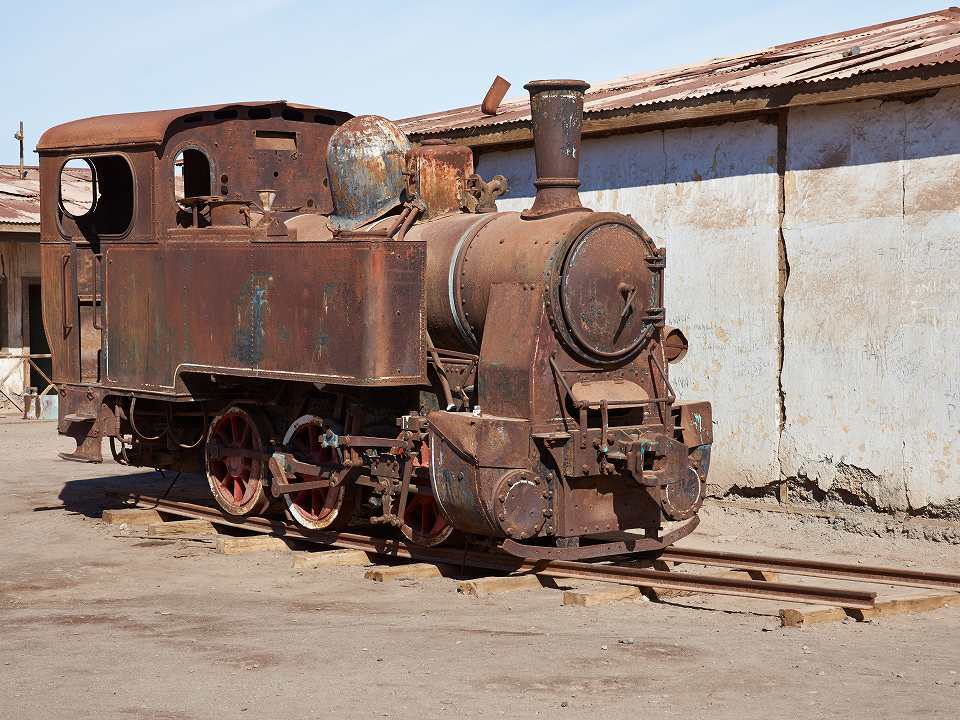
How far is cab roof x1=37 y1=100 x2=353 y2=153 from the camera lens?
9680 mm

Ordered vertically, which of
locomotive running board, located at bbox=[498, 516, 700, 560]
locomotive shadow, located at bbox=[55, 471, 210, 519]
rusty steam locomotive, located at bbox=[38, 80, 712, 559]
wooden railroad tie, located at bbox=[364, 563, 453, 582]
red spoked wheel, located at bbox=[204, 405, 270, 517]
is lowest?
locomotive shadow, located at bbox=[55, 471, 210, 519]

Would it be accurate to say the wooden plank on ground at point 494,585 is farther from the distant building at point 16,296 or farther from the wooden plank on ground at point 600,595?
the distant building at point 16,296

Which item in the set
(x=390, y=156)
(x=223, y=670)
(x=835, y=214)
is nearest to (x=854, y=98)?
(x=835, y=214)

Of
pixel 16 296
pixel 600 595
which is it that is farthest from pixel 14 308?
pixel 600 595

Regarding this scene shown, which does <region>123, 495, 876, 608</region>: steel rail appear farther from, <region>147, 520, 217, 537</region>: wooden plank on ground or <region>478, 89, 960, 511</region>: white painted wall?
<region>478, 89, 960, 511</region>: white painted wall

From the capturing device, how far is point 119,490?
38.3 ft

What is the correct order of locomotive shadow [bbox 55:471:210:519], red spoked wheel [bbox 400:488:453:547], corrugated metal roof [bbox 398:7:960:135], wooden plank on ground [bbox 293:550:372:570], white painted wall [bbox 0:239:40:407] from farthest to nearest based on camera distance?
white painted wall [bbox 0:239:40:407], locomotive shadow [bbox 55:471:210:519], corrugated metal roof [bbox 398:7:960:135], wooden plank on ground [bbox 293:550:372:570], red spoked wheel [bbox 400:488:453:547]

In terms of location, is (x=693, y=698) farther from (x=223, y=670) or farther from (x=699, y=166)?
(x=699, y=166)

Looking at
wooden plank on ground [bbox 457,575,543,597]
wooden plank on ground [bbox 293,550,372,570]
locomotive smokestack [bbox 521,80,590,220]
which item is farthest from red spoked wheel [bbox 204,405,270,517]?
locomotive smokestack [bbox 521,80,590,220]

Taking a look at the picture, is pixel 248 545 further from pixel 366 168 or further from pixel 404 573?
pixel 366 168

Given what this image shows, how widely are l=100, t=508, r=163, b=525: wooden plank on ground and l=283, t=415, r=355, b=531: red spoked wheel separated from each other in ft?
5.71

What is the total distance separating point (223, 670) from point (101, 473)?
8.34 metres

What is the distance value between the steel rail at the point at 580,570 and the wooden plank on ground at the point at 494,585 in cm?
19

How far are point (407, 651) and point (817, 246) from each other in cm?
522
